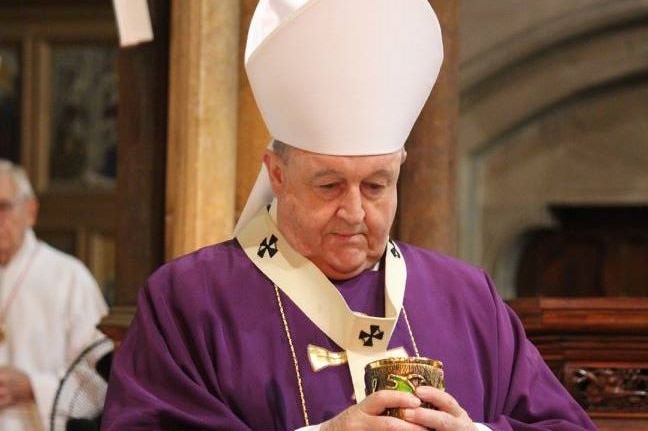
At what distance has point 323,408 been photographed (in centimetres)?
388

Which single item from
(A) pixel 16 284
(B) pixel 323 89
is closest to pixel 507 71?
(A) pixel 16 284

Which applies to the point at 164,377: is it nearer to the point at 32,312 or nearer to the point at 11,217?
the point at 32,312

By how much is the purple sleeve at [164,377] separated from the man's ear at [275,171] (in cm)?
35

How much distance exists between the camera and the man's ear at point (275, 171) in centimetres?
400

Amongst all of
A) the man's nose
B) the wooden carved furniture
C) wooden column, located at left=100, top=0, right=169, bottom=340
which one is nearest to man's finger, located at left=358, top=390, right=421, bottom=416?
the man's nose

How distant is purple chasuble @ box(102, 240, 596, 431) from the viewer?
3.80 meters

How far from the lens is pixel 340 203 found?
3.85 meters

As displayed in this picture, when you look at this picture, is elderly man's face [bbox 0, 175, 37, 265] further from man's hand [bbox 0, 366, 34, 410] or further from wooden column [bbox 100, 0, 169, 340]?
wooden column [bbox 100, 0, 169, 340]

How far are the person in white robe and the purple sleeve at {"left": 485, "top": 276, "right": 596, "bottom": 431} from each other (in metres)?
3.68

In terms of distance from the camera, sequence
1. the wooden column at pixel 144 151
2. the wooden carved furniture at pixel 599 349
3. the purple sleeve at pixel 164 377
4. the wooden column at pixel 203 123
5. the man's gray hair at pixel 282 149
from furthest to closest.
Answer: the wooden column at pixel 144 151, the wooden column at pixel 203 123, the wooden carved furniture at pixel 599 349, the man's gray hair at pixel 282 149, the purple sleeve at pixel 164 377

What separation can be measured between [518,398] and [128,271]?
7.45 feet

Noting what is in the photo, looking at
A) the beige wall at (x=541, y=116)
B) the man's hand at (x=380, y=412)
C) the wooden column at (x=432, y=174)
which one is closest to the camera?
the man's hand at (x=380, y=412)

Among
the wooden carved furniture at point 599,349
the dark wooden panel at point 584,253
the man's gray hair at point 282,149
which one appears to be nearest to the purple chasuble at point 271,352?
the man's gray hair at point 282,149

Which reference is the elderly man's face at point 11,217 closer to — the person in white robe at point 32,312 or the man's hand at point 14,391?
the person in white robe at point 32,312
